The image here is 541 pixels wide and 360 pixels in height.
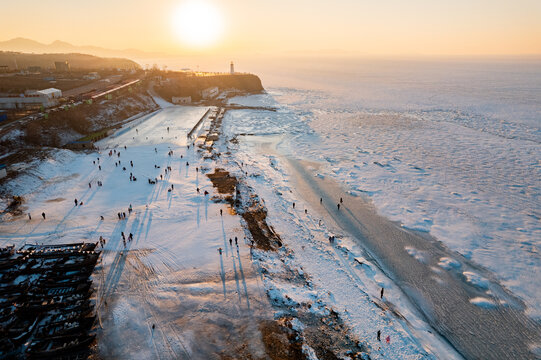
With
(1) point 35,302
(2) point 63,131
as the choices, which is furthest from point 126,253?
(2) point 63,131

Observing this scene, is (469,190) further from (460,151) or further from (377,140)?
(377,140)

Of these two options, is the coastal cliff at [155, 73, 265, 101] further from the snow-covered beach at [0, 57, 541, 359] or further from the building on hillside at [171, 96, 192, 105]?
the snow-covered beach at [0, 57, 541, 359]

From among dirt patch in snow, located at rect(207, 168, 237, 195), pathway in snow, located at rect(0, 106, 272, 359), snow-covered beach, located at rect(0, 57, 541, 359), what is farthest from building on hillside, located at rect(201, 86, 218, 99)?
dirt patch in snow, located at rect(207, 168, 237, 195)

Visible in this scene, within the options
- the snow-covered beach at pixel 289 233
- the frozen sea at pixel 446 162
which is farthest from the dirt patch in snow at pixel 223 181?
the frozen sea at pixel 446 162

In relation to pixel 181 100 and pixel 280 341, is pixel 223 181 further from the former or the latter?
pixel 181 100

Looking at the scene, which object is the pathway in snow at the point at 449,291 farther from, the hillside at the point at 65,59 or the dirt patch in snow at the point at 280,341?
the hillside at the point at 65,59
